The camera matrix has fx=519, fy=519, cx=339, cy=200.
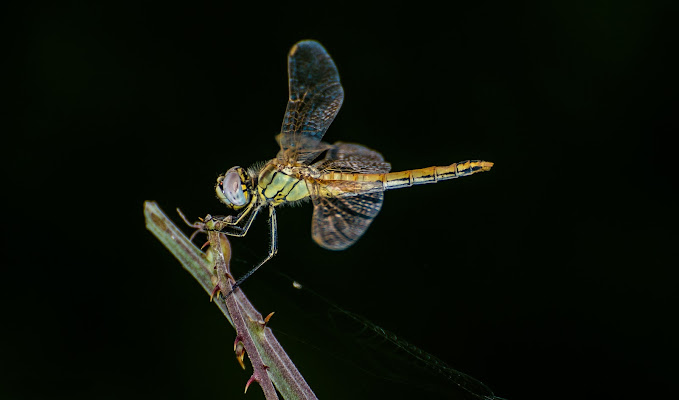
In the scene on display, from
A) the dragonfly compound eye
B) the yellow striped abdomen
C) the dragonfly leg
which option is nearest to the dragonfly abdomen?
the yellow striped abdomen

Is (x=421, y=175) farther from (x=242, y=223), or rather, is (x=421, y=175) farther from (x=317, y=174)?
(x=242, y=223)

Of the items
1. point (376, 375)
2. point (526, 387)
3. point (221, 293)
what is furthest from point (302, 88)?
point (526, 387)

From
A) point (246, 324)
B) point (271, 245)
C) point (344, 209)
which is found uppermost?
point (344, 209)

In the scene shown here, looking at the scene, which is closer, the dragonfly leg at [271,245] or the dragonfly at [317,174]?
the dragonfly leg at [271,245]

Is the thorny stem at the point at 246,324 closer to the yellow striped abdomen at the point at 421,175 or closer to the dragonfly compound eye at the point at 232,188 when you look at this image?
the dragonfly compound eye at the point at 232,188

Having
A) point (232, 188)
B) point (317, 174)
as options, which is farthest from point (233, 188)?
point (317, 174)

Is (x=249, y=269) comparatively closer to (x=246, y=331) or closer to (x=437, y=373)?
(x=246, y=331)

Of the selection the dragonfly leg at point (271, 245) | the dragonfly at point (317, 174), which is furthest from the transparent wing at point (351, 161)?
the dragonfly leg at point (271, 245)

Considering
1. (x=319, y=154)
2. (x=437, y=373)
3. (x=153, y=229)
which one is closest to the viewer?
(x=437, y=373)
